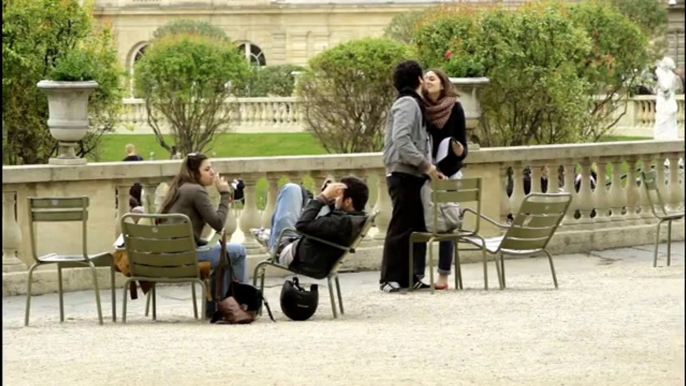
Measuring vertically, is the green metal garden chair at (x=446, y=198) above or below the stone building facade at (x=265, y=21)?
below

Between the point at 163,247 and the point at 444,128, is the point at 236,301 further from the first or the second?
the point at 444,128

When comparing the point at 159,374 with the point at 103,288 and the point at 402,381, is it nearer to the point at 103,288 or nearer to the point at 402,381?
the point at 402,381

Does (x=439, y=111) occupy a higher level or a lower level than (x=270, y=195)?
higher

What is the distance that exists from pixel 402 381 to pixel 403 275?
4.08 metres

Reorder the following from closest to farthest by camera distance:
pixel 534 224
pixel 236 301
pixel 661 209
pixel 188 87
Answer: pixel 236 301, pixel 534 224, pixel 661 209, pixel 188 87

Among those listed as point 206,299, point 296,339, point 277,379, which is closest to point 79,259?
point 206,299

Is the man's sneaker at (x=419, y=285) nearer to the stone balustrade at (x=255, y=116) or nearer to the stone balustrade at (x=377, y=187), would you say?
the stone balustrade at (x=377, y=187)

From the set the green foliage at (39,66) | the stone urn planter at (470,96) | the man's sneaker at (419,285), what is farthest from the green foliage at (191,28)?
the man's sneaker at (419,285)

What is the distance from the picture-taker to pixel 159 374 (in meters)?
8.80

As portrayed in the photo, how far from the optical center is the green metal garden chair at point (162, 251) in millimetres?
10797

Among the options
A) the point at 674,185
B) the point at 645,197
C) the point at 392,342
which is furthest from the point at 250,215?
the point at 674,185

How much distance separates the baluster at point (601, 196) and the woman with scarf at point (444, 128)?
135 inches

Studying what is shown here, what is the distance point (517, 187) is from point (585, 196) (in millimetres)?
823

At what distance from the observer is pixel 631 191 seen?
16.3m
